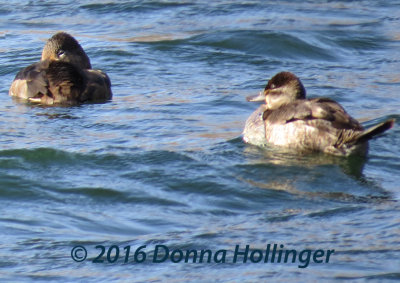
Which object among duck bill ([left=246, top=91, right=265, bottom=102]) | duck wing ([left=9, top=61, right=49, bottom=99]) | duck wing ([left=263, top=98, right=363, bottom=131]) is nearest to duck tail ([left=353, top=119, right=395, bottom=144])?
duck wing ([left=263, top=98, right=363, bottom=131])

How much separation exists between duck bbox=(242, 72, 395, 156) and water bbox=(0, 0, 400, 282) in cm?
14

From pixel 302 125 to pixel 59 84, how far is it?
3.65 m

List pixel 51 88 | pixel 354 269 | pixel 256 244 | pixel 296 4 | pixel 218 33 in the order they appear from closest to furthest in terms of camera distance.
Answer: pixel 354 269
pixel 256 244
pixel 51 88
pixel 218 33
pixel 296 4

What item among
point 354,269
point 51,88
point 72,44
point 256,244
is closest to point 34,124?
point 51,88

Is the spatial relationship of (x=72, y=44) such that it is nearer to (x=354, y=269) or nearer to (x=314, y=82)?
(x=314, y=82)

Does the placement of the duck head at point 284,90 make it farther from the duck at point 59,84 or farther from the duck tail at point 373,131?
the duck at point 59,84

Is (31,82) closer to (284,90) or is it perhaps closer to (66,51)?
(66,51)

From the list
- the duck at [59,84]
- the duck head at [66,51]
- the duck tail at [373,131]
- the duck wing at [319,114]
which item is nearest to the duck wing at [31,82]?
the duck at [59,84]

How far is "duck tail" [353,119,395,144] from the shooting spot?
9.55m

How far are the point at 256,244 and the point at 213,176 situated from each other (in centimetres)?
201

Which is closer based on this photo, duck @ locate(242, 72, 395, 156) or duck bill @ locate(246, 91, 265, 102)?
duck @ locate(242, 72, 395, 156)

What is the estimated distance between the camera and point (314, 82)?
1366 centimetres

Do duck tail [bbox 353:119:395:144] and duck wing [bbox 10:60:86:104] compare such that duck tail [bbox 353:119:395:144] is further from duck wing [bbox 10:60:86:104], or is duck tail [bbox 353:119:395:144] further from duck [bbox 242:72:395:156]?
duck wing [bbox 10:60:86:104]

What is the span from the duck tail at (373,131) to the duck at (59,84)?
13.0 feet
